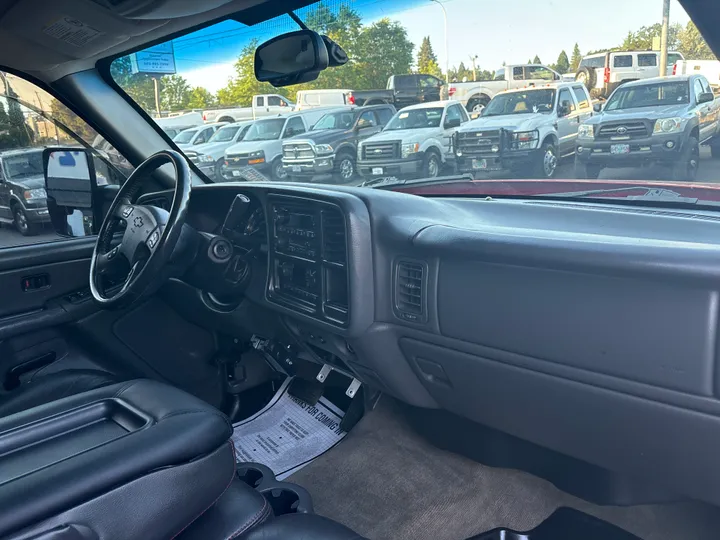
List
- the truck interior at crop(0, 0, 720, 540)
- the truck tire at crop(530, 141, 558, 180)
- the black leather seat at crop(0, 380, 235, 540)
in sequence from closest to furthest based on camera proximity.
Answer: the black leather seat at crop(0, 380, 235, 540)
the truck interior at crop(0, 0, 720, 540)
the truck tire at crop(530, 141, 558, 180)

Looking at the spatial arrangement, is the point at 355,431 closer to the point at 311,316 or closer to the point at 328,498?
the point at 328,498

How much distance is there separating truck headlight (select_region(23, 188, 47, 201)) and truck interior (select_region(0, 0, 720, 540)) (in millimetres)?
39

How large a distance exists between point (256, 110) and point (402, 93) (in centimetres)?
106

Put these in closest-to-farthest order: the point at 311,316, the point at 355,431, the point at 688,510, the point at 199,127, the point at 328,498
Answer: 1. the point at 688,510
2. the point at 311,316
3. the point at 328,498
4. the point at 355,431
5. the point at 199,127

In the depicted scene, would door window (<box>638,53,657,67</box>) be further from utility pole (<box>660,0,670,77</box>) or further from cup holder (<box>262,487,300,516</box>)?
cup holder (<box>262,487,300,516</box>)

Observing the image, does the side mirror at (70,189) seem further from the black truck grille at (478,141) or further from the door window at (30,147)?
the black truck grille at (478,141)

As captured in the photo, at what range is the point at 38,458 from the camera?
1.60m

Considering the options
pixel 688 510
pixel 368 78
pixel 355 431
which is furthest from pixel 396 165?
pixel 688 510

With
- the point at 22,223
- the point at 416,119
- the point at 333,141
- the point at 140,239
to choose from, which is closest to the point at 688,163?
the point at 416,119

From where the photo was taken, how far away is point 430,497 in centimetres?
256

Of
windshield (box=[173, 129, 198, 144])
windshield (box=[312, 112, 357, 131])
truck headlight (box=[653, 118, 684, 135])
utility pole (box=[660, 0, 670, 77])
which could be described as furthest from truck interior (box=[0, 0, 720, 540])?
windshield (box=[312, 112, 357, 131])

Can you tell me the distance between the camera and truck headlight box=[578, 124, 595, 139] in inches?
99.7

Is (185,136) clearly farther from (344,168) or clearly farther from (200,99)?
(344,168)

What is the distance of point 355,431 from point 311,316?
0.76 m
